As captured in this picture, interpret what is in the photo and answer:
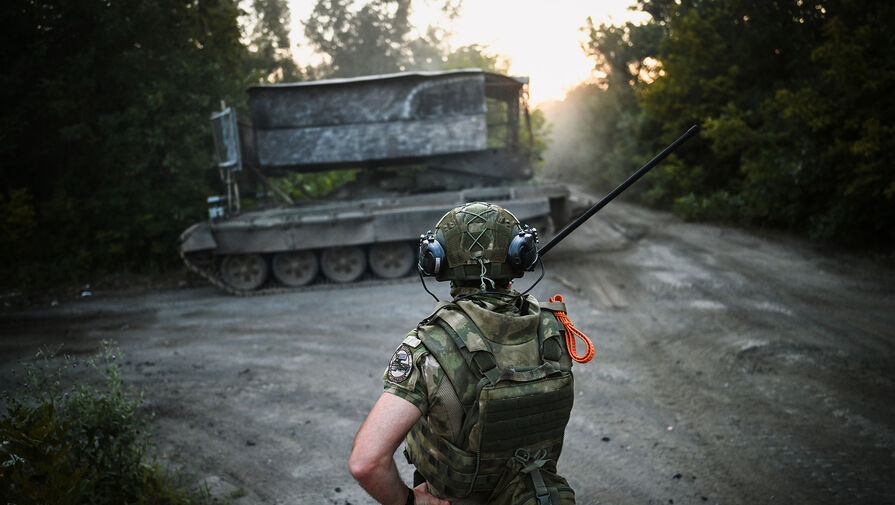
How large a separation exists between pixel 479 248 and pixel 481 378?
0.49 m

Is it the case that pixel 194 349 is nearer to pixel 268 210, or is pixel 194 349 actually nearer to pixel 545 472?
pixel 268 210

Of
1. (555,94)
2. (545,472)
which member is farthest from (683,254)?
(555,94)

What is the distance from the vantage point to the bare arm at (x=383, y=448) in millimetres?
1831

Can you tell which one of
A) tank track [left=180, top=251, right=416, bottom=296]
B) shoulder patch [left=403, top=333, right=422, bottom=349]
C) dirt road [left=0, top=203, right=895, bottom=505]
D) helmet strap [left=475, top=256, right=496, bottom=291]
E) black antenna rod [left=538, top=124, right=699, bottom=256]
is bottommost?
dirt road [left=0, top=203, right=895, bottom=505]

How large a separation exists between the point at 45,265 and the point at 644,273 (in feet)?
40.7

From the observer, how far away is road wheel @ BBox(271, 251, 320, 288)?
11805mm

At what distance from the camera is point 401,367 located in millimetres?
2006

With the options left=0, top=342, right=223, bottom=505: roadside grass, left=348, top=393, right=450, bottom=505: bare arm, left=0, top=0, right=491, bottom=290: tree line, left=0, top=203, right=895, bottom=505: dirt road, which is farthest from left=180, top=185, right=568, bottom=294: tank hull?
left=348, top=393, right=450, bottom=505: bare arm

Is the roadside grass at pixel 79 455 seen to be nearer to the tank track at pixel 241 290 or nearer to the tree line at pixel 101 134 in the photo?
the tank track at pixel 241 290

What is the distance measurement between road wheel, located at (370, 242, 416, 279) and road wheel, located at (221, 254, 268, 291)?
7.20 feet

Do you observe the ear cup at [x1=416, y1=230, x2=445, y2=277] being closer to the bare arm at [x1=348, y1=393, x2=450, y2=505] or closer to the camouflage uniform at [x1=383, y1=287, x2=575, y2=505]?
the camouflage uniform at [x1=383, y1=287, x2=575, y2=505]

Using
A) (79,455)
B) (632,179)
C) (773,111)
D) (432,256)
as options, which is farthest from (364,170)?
(432,256)

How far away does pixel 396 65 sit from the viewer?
29.6 meters

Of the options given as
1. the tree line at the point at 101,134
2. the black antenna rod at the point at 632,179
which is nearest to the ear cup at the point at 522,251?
the black antenna rod at the point at 632,179
